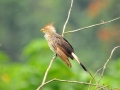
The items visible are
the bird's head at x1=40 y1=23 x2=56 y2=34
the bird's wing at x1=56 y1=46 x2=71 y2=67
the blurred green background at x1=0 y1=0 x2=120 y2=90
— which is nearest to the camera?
the bird's wing at x1=56 y1=46 x2=71 y2=67

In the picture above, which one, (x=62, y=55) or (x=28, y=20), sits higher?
(x=28, y=20)

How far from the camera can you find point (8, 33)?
28.2 meters

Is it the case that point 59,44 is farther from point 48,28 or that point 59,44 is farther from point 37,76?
point 37,76

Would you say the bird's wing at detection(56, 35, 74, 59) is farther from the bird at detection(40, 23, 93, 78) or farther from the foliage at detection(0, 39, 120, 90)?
the foliage at detection(0, 39, 120, 90)

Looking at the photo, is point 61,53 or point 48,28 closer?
point 61,53

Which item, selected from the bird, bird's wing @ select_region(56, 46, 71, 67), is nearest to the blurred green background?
the bird

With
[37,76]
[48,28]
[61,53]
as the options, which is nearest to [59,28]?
[37,76]

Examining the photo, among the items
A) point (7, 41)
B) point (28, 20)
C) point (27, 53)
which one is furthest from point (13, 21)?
point (27, 53)

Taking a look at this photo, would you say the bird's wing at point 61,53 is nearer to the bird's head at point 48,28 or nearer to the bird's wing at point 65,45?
the bird's wing at point 65,45

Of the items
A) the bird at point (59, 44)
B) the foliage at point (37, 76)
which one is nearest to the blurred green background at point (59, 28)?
the foliage at point (37, 76)

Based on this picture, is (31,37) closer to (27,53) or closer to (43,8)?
(43,8)

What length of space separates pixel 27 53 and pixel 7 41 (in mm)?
15290

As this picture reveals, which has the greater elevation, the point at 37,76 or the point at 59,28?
the point at 59,28

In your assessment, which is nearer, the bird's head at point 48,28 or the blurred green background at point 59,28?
the bird's head at point 48,28
